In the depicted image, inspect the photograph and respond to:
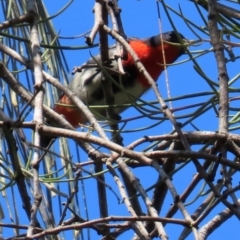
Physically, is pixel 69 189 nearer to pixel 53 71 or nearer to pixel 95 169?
pixel 95 169

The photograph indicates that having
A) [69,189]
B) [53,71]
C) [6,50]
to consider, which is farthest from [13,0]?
[69,189]

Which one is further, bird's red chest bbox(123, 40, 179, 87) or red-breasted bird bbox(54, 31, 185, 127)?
bird's red chest bbox(123, 40, 179, 87)

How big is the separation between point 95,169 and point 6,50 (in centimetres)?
33

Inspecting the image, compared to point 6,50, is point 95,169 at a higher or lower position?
lower

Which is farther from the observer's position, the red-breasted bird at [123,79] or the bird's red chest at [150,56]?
the bird's red chest at [150,56]

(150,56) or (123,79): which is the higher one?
(150,56)

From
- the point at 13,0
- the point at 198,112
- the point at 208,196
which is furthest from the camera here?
→ the point at 13,0

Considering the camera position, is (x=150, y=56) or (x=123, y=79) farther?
(x=150, y=56)

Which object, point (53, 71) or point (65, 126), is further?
point (53, 71)

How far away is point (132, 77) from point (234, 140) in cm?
123

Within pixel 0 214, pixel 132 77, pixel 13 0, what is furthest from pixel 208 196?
pixel 132 77

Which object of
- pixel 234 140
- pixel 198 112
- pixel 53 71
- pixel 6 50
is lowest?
pixel 234 140

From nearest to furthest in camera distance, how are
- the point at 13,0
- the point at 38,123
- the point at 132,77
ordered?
the point at 38,123 < the point at 13,0 < the point at 132,77

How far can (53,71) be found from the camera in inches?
63.3
